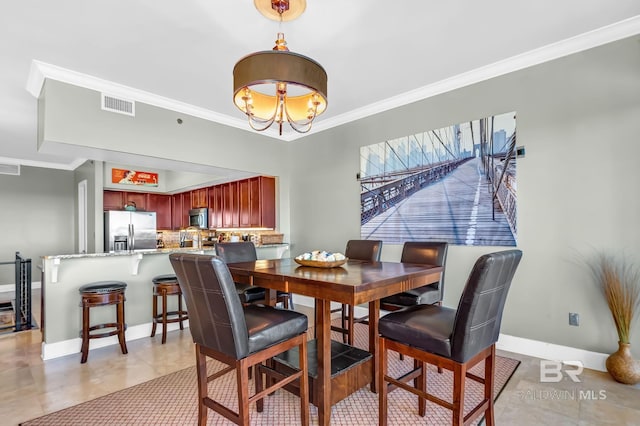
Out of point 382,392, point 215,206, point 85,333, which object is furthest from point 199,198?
point 382,392

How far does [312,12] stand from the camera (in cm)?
237

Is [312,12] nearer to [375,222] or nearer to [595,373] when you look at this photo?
[375,222]

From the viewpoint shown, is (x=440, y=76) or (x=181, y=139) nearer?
(x=440, y=76)

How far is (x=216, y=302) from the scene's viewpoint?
1598 millimetres

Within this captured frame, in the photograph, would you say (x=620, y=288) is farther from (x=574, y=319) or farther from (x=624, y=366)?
(x=624, y=366)

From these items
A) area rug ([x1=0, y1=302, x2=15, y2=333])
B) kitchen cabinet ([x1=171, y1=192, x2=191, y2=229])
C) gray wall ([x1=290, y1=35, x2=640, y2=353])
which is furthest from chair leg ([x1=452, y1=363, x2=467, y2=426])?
kitchen cabinet ([x1=171, y1=192, x2=191, y2=229])

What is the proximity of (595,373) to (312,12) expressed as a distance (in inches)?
141

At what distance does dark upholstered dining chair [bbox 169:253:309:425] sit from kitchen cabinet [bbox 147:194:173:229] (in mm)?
6417

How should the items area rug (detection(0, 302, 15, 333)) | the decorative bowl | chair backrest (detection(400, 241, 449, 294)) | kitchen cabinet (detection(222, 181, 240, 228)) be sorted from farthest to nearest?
kitchen cabinet (detection(222, 181, 240, 228)) < area rug (detection(0, 302, 15, 333)) < chair backrest (detection(400, 241, 449, 294)) < the decorative bowl

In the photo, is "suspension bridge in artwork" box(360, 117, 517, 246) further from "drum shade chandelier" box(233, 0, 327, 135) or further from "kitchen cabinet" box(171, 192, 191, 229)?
"kitchen cabinet" box(171, 192, 191, 229)

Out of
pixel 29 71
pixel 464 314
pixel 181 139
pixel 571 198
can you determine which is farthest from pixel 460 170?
pixel 29 71

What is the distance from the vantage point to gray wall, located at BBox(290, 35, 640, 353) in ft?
8.50

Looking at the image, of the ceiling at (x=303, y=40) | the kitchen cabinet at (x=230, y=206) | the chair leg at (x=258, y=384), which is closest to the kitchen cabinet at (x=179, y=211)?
the kitchen cabinet at (x=230, y=206)

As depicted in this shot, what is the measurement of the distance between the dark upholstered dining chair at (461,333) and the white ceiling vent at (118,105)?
347 centimetres
